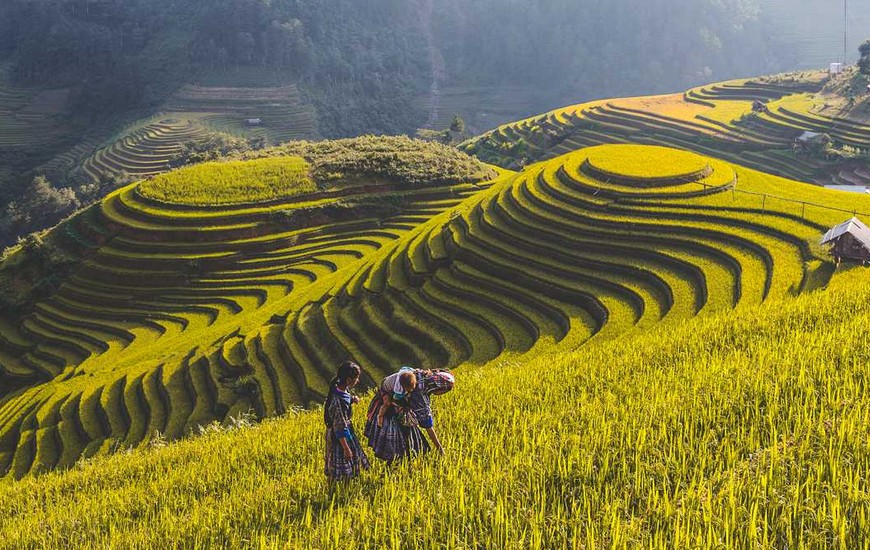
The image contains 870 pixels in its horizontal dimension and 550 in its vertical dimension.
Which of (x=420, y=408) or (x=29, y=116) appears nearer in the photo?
(x=420, y=408)

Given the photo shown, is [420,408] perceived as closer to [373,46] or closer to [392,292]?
[392,292]

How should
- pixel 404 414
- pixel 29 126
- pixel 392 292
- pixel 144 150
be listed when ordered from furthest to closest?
1. pixel 29 126
2. pixel 144 150
3. pixel 392 292
4. pixel 404 414

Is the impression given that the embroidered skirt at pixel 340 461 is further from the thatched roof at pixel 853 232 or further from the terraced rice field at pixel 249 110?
the terraced rice field at pixel 249 110

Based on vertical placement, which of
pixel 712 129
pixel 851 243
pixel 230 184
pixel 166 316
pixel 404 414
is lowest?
pixel 166 316

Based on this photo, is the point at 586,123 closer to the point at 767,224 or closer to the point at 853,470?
the point at 767,224

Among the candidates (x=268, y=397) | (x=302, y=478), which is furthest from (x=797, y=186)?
(x=302, y=478)

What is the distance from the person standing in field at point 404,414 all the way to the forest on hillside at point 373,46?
114m

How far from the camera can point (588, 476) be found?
19.5 ft

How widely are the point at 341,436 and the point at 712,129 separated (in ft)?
226

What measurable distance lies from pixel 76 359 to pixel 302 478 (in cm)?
2698

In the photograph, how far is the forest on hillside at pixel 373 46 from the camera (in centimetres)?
11750

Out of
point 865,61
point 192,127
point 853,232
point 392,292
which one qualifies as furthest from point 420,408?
point 192,127

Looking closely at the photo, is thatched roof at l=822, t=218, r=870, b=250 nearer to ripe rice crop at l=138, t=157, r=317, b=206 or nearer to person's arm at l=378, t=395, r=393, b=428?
person's arm at l=378, t=395, r=393, b=428

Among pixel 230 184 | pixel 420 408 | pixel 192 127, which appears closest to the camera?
pixel 420 408
